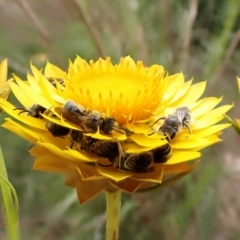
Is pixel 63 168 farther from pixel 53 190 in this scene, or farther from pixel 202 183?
pixel 53 190

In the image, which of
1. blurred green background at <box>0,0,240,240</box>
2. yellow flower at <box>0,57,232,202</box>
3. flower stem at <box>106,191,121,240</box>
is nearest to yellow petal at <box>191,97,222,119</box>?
yellow flower at <box>0,57,232,202</box>

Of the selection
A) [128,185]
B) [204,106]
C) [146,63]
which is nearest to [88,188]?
[128,185]

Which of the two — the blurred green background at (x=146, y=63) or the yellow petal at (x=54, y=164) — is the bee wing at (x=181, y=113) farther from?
the blurred green background at (x=146, y=63)

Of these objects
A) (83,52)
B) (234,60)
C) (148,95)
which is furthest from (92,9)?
(148,95)

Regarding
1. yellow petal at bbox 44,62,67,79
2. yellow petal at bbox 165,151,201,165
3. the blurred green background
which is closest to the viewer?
yellow petal at bbox 165,151,201,165

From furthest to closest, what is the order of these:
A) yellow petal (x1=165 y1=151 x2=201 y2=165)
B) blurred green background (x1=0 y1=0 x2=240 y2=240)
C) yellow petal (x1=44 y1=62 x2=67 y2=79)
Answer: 1. blurred green background (x1=0 y1=0 x2=240 y2=240)
2. yellow petal (x1=44 y1=62 x2=67 y2=79)
3. yellow petal (x1=165 y1=151 x2=201 y2=165)

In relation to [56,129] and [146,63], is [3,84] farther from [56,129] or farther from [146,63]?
[146,63]

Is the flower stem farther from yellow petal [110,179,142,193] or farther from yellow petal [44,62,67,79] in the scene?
yellow petal [44,62,67,79]
